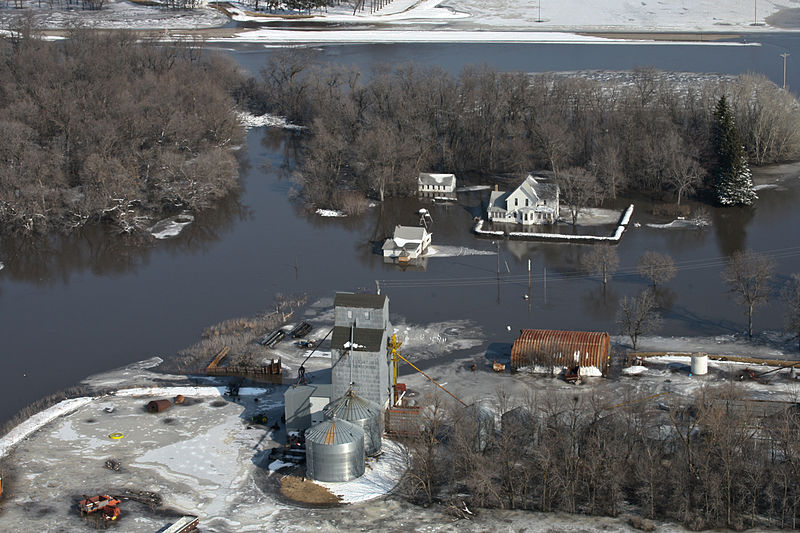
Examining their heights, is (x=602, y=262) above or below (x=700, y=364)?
above

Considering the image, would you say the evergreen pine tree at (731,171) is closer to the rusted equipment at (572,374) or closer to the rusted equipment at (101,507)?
the rusted equipment at (572,374)

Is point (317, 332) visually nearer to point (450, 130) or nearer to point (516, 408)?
point (516, 408)

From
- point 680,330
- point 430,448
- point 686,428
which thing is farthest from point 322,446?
point 680,330

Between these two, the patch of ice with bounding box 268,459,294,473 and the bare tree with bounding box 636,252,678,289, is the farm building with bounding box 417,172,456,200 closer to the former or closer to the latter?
the bare tree with bounding box 636,252,678,289

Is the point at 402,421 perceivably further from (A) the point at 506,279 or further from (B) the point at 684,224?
(B) the point at 684,224

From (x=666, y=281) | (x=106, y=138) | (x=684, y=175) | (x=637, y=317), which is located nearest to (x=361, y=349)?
(x=637, y=317)
